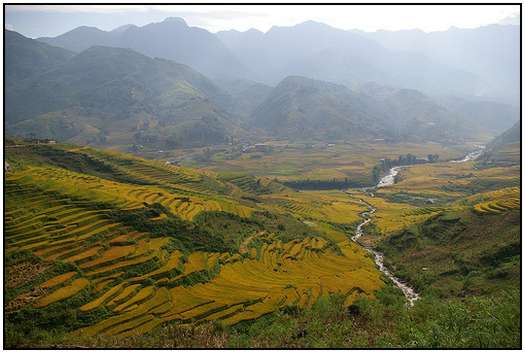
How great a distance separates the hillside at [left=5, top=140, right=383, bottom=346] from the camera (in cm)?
2892

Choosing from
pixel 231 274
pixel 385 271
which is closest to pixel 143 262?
pixel 231 274

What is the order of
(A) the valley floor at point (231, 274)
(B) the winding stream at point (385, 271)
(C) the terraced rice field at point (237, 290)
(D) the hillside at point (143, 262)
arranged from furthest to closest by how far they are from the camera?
(B) the winding stream at point (385, 271) → (C) the terraced rice field at point (237, 290) → (D) the hillside at point (143, 262) → (A) the valley floor at point (231, 274)

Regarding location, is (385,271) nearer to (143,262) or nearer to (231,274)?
(231,274)

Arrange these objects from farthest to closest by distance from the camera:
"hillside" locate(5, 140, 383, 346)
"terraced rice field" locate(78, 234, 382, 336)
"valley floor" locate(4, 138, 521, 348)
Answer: "terraced rice field" locate(78, 234, 382, 336), "hillside" locate(5, 140, 383, 346), "valley floor" locate(4, 138, 521, 348)

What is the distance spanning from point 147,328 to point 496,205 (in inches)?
1931

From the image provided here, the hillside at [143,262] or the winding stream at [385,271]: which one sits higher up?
the hillside at [143,262]

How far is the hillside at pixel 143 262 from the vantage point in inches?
1139

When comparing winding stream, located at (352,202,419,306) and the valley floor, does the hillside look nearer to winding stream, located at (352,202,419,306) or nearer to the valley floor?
the valley floor

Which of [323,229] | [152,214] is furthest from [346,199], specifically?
[152,214]

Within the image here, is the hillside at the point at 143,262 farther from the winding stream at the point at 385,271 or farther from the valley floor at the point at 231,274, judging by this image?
→ the winding stream at the point at 385,271

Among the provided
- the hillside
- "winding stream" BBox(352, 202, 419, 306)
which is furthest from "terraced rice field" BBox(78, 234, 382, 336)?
"winding stream" BBox(352, 202, 419, 306)

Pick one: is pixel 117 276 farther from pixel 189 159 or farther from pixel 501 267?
pixel 189 159

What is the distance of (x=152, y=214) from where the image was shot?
44.6 m

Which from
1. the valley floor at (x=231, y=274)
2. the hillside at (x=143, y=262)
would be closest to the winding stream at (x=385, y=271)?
the valley floor at (x=231, y=274)
